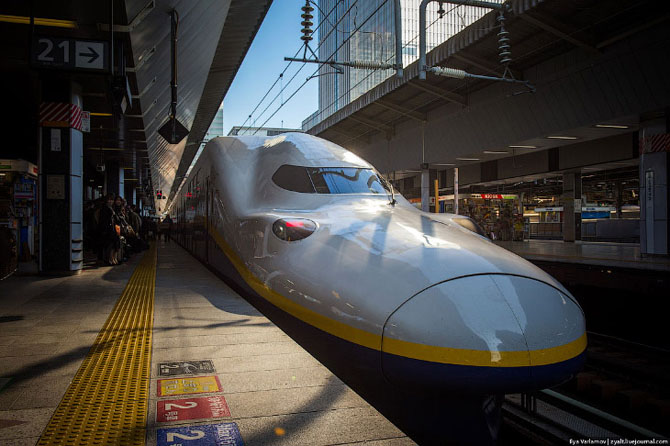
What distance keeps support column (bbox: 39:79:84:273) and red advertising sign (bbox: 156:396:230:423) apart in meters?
8.91

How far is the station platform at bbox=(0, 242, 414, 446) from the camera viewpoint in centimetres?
244

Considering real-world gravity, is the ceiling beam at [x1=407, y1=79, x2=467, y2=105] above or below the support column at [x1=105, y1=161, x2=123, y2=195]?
above

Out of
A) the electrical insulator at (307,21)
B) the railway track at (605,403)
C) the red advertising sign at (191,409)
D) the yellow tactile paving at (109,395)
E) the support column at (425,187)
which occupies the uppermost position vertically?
the electrical insulator at (307,21)

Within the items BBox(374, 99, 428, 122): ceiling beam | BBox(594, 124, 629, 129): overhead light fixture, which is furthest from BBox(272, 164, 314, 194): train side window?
BBox(374, 99, 428, 122): ceiling beam

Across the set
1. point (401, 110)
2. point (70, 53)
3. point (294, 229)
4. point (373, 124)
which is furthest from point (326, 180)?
point (373, 124)

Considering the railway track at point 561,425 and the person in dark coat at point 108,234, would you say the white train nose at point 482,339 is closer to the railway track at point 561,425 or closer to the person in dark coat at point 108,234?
the railway track at point 561,425

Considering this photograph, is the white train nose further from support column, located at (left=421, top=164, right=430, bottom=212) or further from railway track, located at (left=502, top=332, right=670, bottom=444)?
support column, located at (left=421, top=164, right=430, bottom=212)

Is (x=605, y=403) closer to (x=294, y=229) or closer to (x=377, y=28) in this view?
(x=294, y=229)

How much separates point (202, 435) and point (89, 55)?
23.9 feet

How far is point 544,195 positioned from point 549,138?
70.9ft

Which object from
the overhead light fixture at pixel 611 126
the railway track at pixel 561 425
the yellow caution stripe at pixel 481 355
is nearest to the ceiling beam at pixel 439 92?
the overhead light fixture at pixel 611 126

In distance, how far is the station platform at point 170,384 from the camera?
2.44m

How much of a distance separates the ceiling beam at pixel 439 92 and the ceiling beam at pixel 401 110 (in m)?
2.55

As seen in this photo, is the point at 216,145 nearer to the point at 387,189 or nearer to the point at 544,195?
the point at 387,189
